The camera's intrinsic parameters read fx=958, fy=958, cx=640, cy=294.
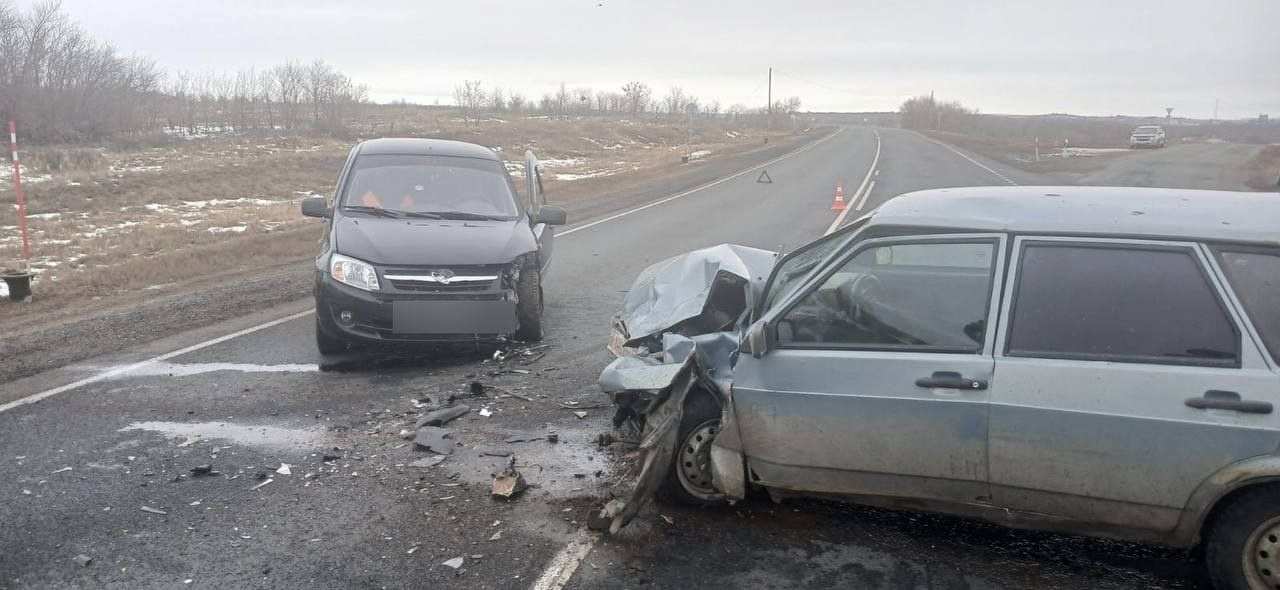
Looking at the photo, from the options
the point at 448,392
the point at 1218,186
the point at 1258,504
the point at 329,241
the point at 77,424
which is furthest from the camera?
the point at 1218,186

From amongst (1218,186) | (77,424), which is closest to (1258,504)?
(77,424)

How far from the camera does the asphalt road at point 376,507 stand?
4000mm

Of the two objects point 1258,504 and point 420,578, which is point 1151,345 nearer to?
point 1258,504

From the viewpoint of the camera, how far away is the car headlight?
23.6ft

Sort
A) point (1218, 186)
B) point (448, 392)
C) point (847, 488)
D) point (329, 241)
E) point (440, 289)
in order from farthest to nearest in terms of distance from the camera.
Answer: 1. point (1218, 186)
2. point (329, 241)
3. point (440, 289)
4. point (448, 392)
5. point (847, 488)

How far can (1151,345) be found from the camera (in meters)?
3.78

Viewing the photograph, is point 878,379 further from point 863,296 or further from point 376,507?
point 376,507

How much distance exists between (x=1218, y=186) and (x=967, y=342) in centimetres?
2687

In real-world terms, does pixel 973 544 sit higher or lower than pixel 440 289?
lower

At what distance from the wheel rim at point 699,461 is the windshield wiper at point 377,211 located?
4.47m

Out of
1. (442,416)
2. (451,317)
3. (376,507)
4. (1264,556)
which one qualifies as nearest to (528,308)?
(451,317)

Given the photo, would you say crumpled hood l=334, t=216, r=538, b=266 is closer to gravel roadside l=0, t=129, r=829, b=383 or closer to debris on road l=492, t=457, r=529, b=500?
gravel roadside l=0, t=129, r=829, b=383

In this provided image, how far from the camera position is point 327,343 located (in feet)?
24.9

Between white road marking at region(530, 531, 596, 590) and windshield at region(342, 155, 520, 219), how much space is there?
461 centimetres
